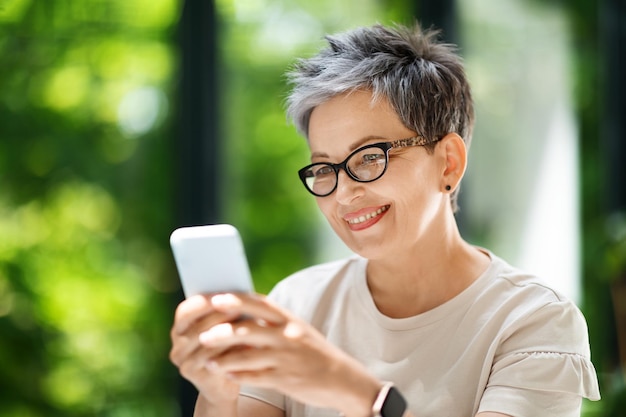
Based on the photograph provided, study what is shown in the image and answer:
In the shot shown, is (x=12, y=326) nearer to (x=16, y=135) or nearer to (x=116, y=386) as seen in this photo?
(x=116, y=386)

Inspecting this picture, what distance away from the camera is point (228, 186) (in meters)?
3.76

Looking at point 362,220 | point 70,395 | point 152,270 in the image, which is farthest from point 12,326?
point 362,220

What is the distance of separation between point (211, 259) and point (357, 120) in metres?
0.51

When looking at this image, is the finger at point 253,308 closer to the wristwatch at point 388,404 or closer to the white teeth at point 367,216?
the wristwatch at point 388,404

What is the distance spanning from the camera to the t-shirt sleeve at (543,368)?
148 cm

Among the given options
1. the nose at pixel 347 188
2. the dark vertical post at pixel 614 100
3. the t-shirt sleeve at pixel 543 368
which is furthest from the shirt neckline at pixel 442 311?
the dark vertical post at pixel 614 100

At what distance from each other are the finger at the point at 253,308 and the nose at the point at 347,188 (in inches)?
16.3

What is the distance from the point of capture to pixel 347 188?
162 centimetres

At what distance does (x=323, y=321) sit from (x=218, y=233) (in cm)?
68

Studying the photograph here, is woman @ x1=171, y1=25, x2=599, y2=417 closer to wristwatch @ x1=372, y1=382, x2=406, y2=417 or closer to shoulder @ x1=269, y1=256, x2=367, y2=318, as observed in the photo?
shoulder @ x1=269, y1=256, x2=367, y2=318

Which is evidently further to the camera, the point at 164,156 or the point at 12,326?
the point at 164,156

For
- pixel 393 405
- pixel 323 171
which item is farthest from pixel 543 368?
pixel 323 171

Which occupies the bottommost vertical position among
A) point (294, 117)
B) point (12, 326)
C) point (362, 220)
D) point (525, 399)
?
point (12, 326)

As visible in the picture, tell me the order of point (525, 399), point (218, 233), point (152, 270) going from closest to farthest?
1. point (218, 233)
2. point (525, 399)
3. point (152, 270)
